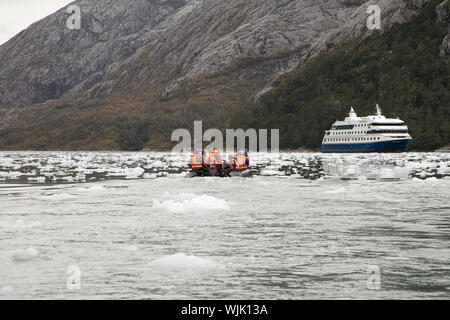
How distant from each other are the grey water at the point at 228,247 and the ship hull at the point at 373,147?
329ft

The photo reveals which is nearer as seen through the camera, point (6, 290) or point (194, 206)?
point (6, 290)

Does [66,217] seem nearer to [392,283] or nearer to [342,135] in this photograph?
[392,283]

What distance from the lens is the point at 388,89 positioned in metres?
166

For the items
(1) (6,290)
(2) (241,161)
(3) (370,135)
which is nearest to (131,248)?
(1) (6,290)

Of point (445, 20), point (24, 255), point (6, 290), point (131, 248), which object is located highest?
point (445, 20)

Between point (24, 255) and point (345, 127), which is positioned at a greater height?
point (345, 127)

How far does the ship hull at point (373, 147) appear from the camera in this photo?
12638 cm

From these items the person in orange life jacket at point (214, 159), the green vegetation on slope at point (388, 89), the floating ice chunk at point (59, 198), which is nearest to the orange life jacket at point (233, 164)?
the person in orange life jacket at point (214, 159)

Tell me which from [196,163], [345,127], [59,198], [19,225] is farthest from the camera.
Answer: [345,127]

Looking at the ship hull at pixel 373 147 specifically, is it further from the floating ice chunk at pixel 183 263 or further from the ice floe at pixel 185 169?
the floating ice chunk at pixel 183 263

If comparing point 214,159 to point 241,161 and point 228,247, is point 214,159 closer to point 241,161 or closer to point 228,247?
point 241,161

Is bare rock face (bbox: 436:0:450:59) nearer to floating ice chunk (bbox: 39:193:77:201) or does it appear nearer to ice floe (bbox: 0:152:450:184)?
ice floe (bbox: 0:152:450:184)

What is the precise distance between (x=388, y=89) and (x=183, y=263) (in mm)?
161282
